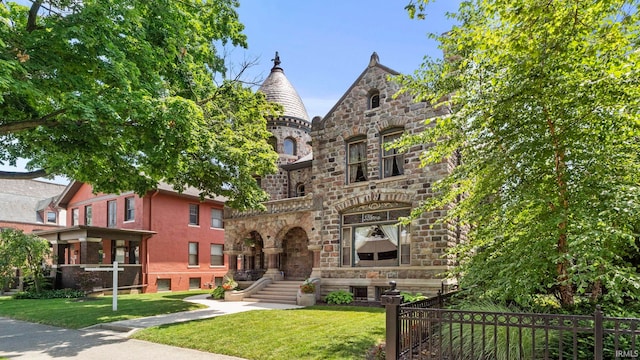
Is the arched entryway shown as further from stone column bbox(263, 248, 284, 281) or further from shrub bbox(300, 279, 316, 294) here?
shrub bbox(300, 279, 316, 294)

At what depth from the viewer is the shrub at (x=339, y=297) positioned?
50.1 feet

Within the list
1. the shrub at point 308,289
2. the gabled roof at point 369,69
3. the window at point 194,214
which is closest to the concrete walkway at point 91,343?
the shrub at point 308,289

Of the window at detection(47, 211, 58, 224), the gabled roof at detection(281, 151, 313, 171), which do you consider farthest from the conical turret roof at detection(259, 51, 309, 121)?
the window at detection(47, 211, 58, 224)

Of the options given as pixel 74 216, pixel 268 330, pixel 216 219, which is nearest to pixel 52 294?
pixel 74 216

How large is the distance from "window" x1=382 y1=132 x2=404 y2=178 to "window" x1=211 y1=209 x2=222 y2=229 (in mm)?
17433

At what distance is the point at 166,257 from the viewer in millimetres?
26047

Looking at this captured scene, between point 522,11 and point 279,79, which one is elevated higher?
point 279,79

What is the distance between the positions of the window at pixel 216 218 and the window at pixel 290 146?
855 centimetres

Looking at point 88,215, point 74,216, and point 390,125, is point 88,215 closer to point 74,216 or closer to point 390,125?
point 74,216

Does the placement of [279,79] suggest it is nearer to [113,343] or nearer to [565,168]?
[113,343]

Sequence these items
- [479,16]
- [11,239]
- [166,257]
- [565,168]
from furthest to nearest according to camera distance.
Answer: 1. [166,257]
2. [11,239]
3. [479,16]
4. [565,168]

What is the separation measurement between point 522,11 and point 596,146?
→ 2.17m

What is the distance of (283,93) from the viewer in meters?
25.6

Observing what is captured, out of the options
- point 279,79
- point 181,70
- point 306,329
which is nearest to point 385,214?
point 306,329
